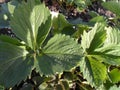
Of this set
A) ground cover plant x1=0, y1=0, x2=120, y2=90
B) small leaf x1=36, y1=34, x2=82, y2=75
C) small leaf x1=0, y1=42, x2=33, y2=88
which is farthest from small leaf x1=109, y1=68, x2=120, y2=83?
small leaf x1=0, y1=42, x2=33, y2=88

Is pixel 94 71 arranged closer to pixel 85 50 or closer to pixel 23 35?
pixel 85 50

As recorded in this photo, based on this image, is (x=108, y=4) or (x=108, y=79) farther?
(x=108, y=4)

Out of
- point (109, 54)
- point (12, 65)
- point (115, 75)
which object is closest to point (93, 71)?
point (109, 54)

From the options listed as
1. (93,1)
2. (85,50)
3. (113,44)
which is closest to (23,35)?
(85,50)

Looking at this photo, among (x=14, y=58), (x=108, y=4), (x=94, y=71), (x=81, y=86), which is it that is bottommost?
(x=81, y=86)

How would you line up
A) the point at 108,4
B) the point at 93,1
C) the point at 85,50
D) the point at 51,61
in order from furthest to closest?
the point at 93,1 → the point at 108,4 → the point at 85,50 → the point at 51,61

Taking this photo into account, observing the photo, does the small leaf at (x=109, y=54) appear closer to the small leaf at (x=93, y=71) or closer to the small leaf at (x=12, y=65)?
the small leaf at (x=93, y=71)

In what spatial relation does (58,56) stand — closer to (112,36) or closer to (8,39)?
(8,39)
